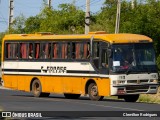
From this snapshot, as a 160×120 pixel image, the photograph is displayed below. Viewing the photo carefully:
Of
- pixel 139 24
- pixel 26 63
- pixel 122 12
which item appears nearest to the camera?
pixel 26 63

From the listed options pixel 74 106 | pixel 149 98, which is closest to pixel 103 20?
pixel 149 98

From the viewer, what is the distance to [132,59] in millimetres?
29250

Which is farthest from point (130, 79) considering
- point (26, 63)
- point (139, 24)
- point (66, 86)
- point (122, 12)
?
point (122, 12)

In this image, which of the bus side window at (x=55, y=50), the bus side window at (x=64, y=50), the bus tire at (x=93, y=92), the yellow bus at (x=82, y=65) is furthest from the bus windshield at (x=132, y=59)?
the bus side window at (x=55, y=50)

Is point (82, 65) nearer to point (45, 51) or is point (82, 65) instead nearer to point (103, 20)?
point (45, 51)

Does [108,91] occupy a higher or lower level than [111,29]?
lower

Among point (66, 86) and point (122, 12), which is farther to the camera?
point (122, 12)

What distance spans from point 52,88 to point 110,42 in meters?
4.80

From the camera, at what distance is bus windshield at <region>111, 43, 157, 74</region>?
29094mm

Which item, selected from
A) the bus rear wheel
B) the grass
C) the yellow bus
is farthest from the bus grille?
the bus rear wheel

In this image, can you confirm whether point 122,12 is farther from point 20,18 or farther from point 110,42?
point 110,42

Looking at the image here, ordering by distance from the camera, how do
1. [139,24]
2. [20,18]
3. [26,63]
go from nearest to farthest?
[26,63], [139,24], [20,18]

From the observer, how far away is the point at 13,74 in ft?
114

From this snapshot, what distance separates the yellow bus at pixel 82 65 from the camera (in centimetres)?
2914
